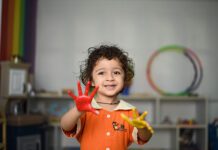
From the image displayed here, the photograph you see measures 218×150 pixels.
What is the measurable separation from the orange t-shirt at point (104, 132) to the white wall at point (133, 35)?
7.02 ft

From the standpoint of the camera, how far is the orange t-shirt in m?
0.99

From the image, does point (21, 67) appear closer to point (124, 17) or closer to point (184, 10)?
point (124, 17)

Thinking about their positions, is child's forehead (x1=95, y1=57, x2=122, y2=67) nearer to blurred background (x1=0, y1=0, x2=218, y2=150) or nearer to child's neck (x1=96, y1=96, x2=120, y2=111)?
child's neck (x1=96, y1=96, x2=120, y2=111)

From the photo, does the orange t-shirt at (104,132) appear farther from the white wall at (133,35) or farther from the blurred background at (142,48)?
the white wall at (133,35)

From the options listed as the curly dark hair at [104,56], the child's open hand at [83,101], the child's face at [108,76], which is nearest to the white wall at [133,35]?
the curly dark hair at [104,56]

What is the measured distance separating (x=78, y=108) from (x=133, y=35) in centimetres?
246

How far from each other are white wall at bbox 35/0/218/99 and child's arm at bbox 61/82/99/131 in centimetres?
219

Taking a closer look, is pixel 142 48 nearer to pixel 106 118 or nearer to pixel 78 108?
pixel 106 118

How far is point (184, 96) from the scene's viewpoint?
2.96 metres

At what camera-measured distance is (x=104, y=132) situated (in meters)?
1.00

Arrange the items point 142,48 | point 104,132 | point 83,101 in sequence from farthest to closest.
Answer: point 142,48
point 104,132
point 83,101

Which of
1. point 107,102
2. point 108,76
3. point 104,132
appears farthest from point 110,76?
point 104,132

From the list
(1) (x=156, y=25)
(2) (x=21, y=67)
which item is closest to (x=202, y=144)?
(1) (x=156, y=25)

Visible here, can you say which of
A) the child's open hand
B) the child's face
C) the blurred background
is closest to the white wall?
the blurred background
